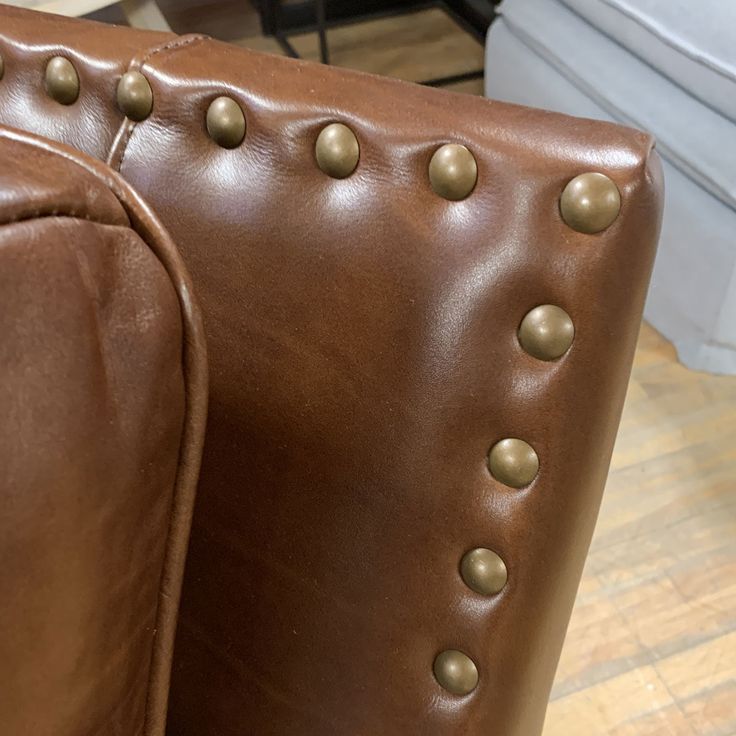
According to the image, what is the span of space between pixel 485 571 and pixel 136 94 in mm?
257

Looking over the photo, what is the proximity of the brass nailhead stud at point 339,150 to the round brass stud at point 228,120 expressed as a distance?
4cm

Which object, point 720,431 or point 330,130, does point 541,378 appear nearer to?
point 330,130

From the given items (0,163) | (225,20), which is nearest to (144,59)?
(0,163)

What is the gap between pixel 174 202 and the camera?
37 centimetres

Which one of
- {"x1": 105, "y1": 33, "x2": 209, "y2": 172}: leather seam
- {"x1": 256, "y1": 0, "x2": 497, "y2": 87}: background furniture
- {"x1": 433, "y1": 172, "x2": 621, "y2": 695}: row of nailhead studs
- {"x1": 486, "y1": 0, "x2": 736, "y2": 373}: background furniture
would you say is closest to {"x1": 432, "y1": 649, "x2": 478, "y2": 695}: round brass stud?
{"x1": 433, "y1": 172, "x2": 621, "y2": 695}: row of nailhead studs

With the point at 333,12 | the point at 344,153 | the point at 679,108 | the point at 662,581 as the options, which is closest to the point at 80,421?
the point at 344,153

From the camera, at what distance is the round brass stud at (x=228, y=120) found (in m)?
0.36

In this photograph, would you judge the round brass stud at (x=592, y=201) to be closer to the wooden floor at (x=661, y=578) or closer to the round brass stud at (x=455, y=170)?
the round brass stud at (x=455, y=170)

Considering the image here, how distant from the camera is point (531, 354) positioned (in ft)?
1.09

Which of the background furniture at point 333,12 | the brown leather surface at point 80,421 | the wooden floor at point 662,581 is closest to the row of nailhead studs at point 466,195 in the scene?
the brown leather surface at point 80,421

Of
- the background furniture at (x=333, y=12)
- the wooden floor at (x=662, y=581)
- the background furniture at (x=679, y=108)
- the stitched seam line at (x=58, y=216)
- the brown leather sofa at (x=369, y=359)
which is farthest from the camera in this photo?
the background furniture at (x=333, y=12)

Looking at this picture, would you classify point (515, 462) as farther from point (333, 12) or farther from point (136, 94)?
point (333, 12)

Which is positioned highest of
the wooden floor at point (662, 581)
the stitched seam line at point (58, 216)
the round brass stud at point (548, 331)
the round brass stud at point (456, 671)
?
the stitched seam line at point (58, 216)

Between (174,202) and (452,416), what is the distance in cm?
15
